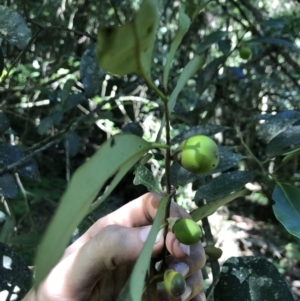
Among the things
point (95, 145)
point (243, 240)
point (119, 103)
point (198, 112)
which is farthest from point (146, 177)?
point (95, 145)

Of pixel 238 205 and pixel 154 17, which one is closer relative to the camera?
pixel 154 17

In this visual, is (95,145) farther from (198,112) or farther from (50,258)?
(50,258)

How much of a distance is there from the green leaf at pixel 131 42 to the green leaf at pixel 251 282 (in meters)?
0.47

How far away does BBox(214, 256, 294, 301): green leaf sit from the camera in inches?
26.1

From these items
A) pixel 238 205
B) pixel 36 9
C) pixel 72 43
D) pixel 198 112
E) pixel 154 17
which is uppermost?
pixel 36 9

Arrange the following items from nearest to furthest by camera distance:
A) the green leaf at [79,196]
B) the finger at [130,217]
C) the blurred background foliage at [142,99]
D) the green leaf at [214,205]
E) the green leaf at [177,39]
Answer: the green leaf at [79,196] → the green leaf at [177,39] → the green leaf at [214,205] → the finger at [130,217] → the blurred background foliage at [142,99]

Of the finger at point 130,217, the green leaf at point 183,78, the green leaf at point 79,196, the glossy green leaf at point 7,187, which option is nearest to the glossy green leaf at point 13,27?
the glossy green leaf at point 7,187

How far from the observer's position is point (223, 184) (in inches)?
29.9

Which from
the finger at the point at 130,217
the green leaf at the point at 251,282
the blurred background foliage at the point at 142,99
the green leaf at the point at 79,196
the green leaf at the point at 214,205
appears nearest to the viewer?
the green leaf at the point at 79,196

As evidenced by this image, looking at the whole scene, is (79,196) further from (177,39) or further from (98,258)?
(98,258)

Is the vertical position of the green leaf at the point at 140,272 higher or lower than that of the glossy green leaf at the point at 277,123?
lower

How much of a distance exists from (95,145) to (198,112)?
82.6 inches

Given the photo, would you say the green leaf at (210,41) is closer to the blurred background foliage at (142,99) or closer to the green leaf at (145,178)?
the blurred background foliage at (142,99)

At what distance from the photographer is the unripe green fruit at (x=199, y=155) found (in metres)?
0.41
